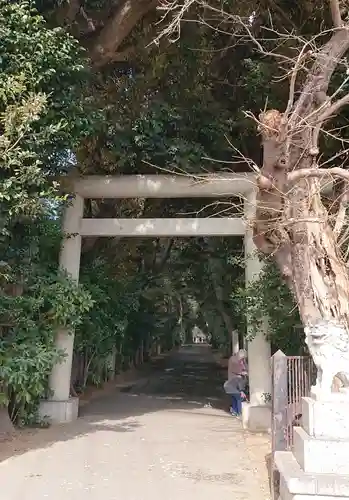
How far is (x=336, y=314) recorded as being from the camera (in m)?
5.05

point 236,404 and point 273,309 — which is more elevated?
point 273,309

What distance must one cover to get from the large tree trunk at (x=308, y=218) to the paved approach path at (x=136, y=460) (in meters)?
2.10

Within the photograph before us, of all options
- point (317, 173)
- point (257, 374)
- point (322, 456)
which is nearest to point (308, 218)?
point (317, 173)

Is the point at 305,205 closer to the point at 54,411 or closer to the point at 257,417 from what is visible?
the point at 257,417

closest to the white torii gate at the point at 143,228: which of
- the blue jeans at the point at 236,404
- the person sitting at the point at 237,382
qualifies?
the person sitting at the point at 237,382

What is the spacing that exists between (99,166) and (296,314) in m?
4.82

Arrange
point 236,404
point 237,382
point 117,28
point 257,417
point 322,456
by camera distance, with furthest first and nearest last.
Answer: point 236,404 → point 237,382 → point 117,28 → point 257,417 → point 322,456

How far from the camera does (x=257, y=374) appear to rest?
945 centimetres

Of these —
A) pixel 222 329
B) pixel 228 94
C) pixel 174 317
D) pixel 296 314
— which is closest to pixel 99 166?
pixel 228 94

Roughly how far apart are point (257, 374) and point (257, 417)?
71 centimetres

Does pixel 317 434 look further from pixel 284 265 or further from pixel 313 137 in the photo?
pixel 313 137

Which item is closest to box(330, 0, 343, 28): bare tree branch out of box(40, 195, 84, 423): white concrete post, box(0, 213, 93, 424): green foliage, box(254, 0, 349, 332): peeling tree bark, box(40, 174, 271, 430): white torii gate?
box(254, 0, 349, 332): peeling tree bark

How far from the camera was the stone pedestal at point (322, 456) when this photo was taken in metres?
4.18

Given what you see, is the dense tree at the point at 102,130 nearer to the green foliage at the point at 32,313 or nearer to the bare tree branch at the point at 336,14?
the green foliage at the point at 32,313
